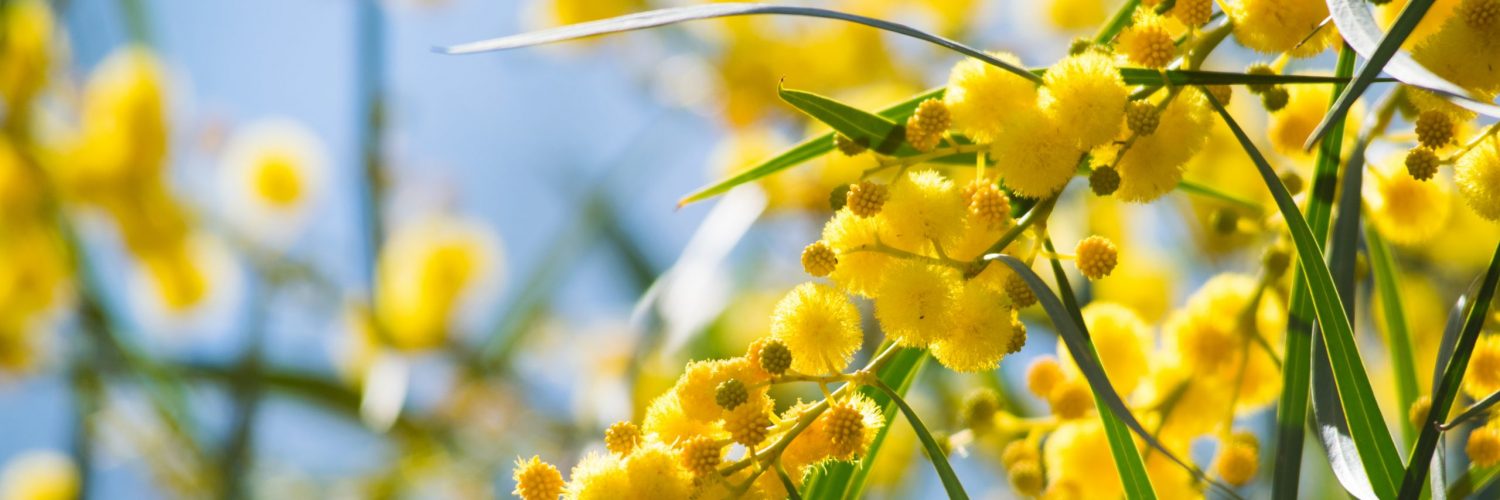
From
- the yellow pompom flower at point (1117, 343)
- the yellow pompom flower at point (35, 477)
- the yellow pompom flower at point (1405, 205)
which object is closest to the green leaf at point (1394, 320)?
the yellow pompom flower at point (1405, 205)

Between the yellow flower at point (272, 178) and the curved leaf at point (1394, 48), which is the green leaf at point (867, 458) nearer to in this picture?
the curved leaf at point (1394, 48)

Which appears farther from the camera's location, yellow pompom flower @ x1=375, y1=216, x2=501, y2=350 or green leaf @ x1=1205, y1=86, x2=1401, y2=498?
yellow pompom flower @ x1=375, y1=216, x2=501, y2=350

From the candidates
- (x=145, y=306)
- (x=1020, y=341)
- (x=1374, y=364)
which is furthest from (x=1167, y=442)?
(x=145, y=306)

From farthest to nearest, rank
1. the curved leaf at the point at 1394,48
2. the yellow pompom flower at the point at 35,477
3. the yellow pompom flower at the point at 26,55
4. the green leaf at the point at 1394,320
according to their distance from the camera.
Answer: the yellow pompom flower at the point at 35,477 → the yellow pompom flower at the point at 26,55 → the green leaf at the point at 1394,320 → the curved leaf at the point at 1394,48

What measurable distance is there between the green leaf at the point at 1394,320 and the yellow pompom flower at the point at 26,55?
51.1 inches

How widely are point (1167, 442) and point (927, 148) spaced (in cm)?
26

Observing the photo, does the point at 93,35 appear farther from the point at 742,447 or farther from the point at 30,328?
the point at 742,447

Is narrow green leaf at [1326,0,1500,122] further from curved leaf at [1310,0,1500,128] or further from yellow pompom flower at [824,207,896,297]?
yellow pompom flower at [824,207,896,297]

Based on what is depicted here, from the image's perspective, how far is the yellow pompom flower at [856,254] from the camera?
1.59 ft

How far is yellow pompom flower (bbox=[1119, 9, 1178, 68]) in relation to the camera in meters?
0.49

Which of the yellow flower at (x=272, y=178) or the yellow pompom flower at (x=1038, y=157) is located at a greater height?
the yellow flower at (x=272, y=178)

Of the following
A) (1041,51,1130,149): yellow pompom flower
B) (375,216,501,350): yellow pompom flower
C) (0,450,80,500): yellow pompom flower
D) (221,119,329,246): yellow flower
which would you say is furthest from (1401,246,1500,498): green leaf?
(0,450,80,500): yellow pompom flower

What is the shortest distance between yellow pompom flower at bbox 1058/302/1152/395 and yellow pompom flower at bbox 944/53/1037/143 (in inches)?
7.1

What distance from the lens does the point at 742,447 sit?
0.48 meters
